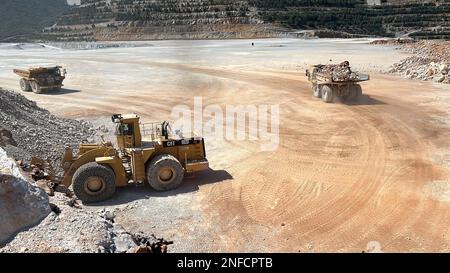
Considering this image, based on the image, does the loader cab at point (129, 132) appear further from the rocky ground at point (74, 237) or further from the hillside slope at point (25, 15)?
the hillside slope at point (25, 15)

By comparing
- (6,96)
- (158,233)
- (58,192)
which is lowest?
(158,233)

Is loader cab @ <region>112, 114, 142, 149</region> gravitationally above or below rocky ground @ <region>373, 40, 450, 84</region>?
above

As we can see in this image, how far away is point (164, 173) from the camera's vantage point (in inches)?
498

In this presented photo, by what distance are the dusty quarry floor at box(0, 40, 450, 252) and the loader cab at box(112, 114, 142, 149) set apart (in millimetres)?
1397

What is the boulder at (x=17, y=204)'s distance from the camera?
7.80 metres

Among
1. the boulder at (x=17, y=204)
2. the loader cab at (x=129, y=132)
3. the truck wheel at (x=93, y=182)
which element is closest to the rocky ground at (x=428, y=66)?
the loader cab at (x=129, y=132)

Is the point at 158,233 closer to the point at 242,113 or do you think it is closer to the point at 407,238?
the point at 407,238

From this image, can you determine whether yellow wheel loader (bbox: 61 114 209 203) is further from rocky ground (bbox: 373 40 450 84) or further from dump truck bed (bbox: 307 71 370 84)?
rocky ground (bbox: 373 40 450 84)

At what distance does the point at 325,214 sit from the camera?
36.9 feet

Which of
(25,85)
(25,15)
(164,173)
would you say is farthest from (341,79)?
(25,15)

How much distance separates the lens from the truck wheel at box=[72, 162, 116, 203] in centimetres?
1177

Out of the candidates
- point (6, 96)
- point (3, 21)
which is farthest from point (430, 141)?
point (3, 21)

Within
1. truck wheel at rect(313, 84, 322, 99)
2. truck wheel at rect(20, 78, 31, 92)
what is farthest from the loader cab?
truck wheel at rect(20, 78, 31, 92)

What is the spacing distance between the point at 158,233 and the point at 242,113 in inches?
510
